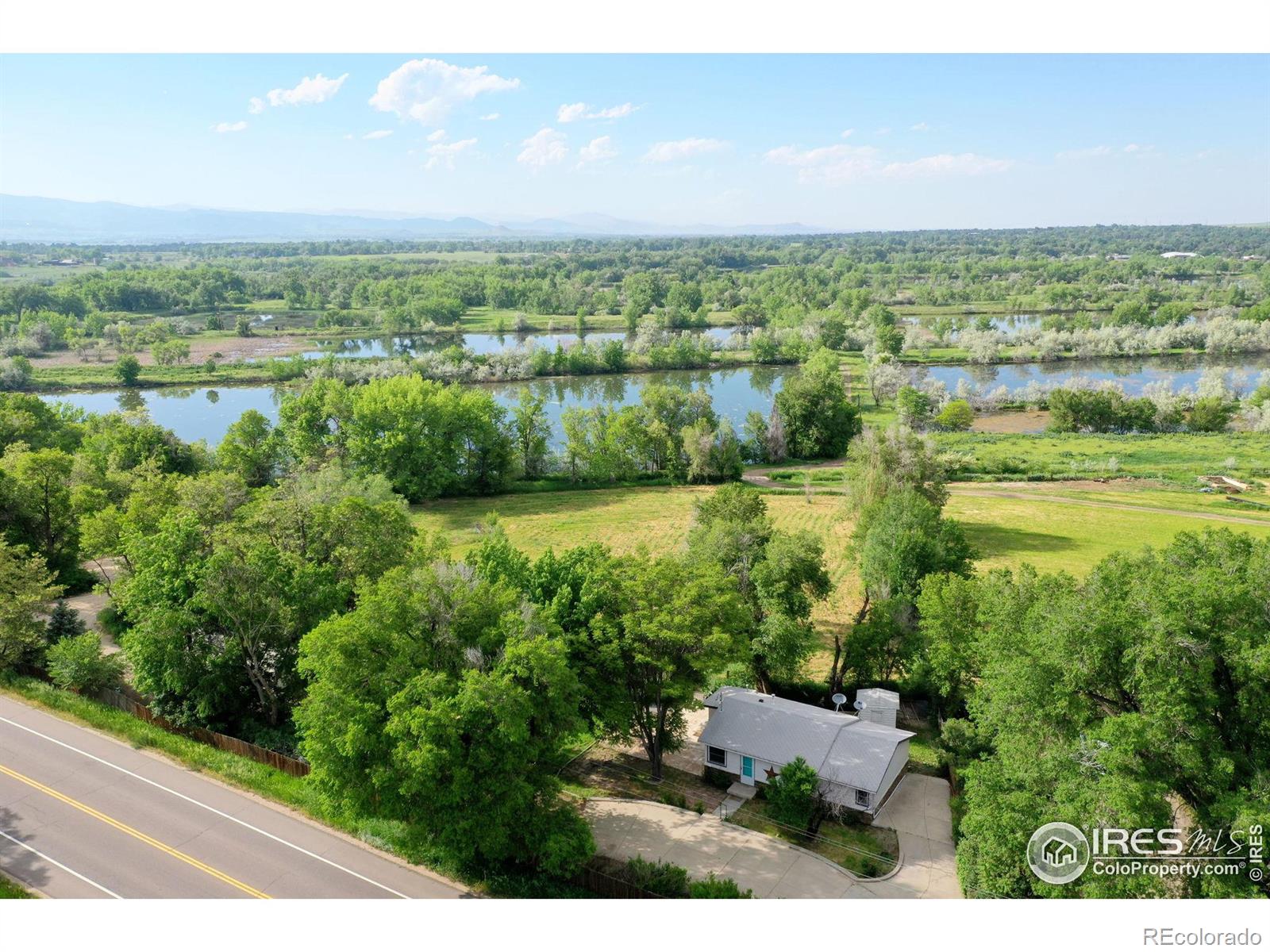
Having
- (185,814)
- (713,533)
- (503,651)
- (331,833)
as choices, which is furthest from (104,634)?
(713,533)

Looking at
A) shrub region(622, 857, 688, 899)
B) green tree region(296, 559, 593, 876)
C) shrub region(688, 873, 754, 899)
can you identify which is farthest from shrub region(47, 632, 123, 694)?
A: shrub region(688, 873, 754, 899)

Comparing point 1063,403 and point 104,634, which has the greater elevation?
point 1063,403

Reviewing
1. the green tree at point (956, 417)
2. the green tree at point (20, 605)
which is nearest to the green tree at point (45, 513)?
the green tree at point (20, 605)

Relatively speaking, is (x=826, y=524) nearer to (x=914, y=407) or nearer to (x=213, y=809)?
(x=914, y=407)

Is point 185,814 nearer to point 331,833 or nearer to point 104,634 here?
point 331,833

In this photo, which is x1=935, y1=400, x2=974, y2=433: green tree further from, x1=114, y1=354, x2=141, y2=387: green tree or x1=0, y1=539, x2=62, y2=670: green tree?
x1=114, y1=354, x2=141, y2=387: green tree

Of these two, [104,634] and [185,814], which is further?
[104,634]

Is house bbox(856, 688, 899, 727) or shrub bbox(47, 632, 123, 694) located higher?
shrub bbox(47, 632, 123, 694)
